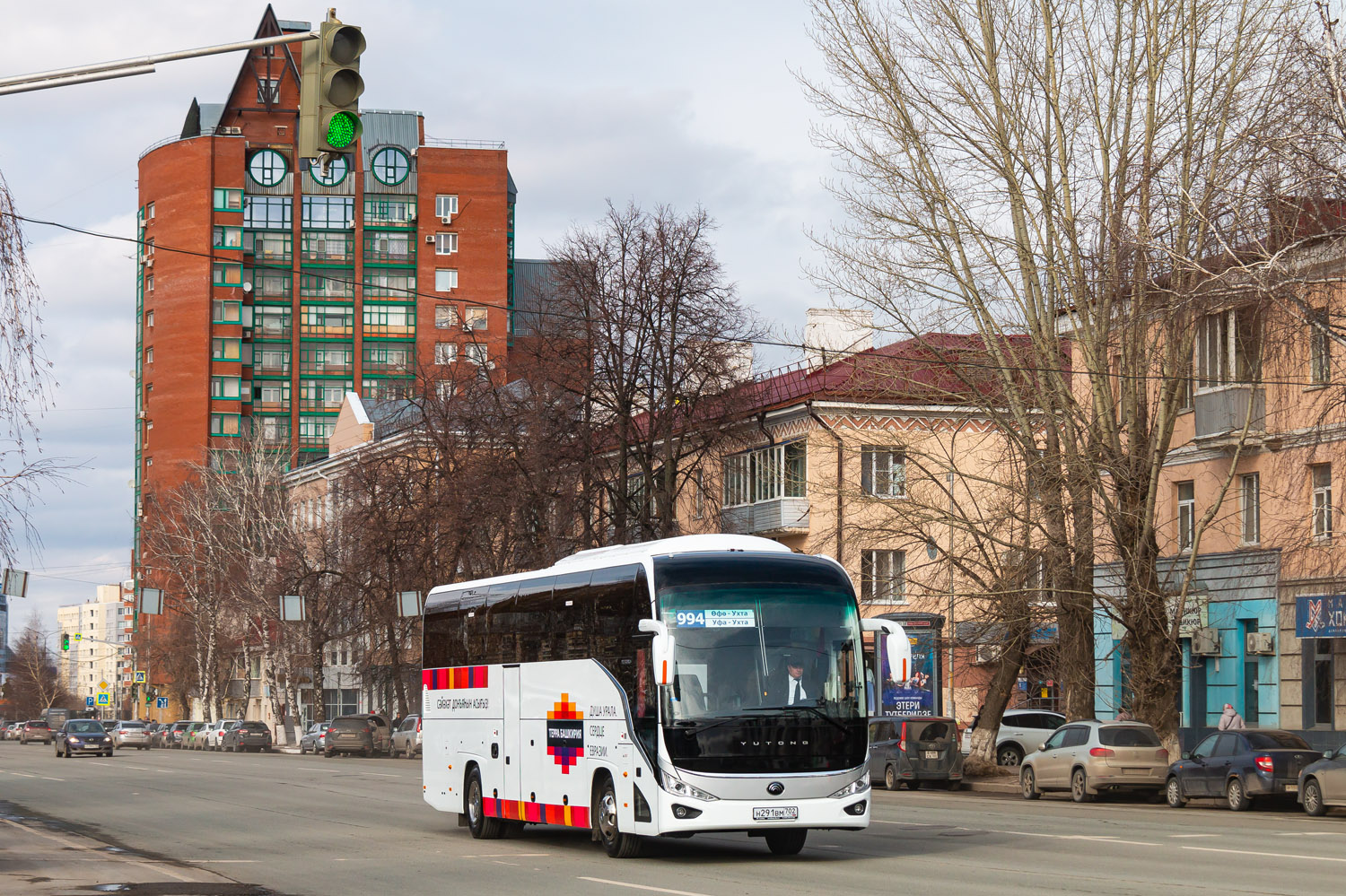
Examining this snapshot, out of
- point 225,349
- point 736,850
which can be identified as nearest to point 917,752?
point 736,850

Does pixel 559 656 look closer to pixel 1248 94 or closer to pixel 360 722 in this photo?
pixel 1248 94

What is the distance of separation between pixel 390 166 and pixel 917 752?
88153 millimetres

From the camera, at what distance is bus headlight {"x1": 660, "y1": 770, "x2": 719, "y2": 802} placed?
16719mm

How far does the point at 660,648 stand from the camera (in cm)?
1653

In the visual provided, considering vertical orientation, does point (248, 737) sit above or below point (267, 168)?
below

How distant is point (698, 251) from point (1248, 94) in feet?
57.5

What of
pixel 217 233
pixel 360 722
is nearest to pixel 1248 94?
pixel 360 722

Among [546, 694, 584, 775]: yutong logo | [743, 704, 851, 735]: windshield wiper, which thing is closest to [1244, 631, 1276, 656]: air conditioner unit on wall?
[743, 704, 851, 735]: windshield wiper

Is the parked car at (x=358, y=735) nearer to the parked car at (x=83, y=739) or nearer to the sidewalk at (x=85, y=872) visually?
the parked car at (x=83, y=739)

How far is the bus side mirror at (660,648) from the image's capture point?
1653 centimetres

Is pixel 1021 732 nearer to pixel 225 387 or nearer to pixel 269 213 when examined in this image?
pixel 225 387

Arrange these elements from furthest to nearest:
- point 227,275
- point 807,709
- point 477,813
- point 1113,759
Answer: point 227,275 < point 1113,759 < point 477,813 < point 807,709

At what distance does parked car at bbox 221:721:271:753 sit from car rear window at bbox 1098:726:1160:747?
1960 inches

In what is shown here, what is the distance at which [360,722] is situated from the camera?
6256 cm
